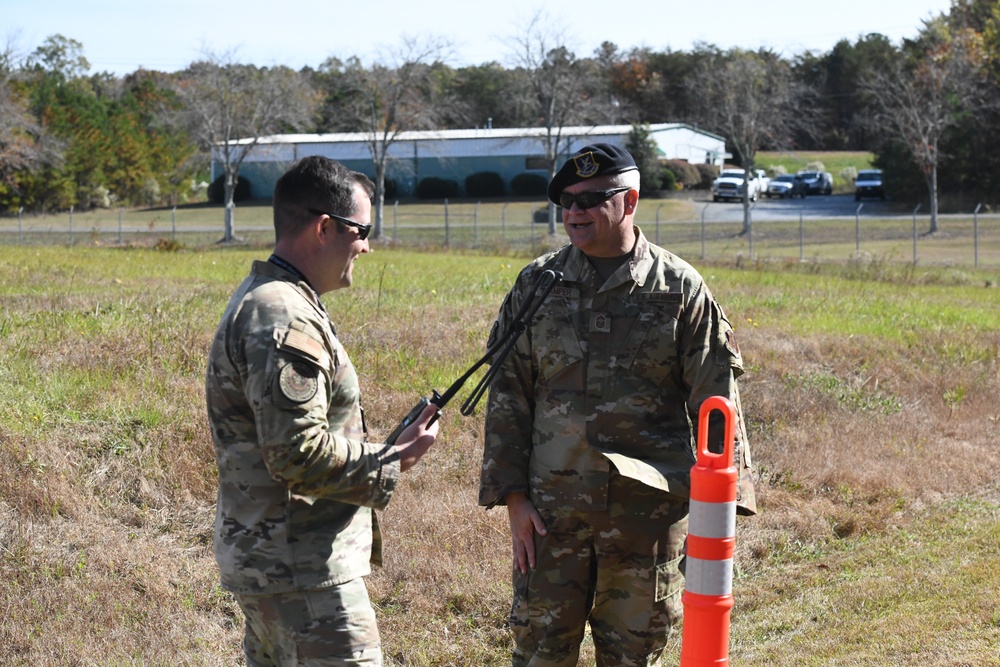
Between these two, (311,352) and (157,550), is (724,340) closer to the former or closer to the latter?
(311,352)

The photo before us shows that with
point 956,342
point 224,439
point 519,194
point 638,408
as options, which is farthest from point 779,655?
point 519,194

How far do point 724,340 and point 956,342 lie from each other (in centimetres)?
950

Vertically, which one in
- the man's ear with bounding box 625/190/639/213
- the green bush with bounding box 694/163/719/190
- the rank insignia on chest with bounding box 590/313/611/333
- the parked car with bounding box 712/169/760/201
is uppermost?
the green bush with bounding box 694/163/719/190

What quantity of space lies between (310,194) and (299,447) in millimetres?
749

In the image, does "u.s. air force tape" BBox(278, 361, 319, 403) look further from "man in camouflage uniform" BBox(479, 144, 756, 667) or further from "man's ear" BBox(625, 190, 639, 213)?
"man's ear" BBox(625, 190, 639, 213)

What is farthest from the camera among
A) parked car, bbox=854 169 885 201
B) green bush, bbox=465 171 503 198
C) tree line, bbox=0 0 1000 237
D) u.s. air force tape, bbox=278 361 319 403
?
green bush, bbox=465 171 503 198

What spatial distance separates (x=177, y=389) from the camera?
8.18m

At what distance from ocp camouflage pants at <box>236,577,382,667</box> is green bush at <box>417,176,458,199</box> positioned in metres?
65.2

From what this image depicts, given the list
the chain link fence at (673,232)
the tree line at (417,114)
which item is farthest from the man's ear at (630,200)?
the tree line at (417,114)

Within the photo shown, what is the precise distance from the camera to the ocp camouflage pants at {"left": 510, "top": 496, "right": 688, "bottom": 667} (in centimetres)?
384

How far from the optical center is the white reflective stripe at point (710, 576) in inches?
116

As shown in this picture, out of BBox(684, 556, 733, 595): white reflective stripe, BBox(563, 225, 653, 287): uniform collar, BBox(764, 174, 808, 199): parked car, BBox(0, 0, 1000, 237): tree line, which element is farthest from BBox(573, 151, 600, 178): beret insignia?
BBox(764, 174, 808, 199): parked car

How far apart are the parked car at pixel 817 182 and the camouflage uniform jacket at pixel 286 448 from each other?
64109 millimetres

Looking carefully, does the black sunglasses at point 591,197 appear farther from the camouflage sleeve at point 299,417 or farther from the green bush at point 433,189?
the green bush at point 433,189
